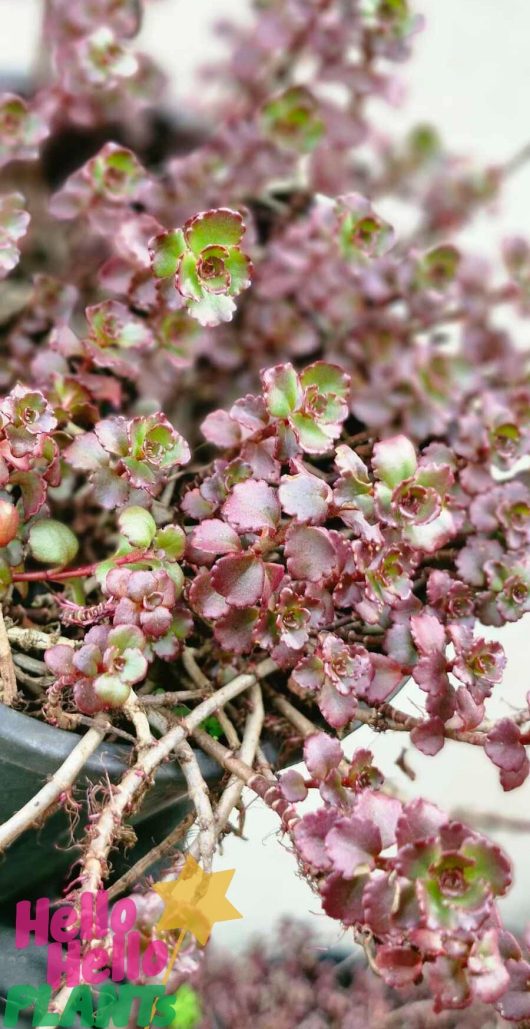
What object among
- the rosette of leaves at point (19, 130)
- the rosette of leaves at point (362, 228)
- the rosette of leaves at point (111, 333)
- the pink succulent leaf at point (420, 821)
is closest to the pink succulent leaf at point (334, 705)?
the pink succulent leaf at point (420, 821)

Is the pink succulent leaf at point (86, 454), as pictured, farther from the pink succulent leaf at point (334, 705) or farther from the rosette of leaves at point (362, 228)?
the rosette of leaves at point (362, 228)

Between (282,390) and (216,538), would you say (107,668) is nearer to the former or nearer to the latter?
(216,538)

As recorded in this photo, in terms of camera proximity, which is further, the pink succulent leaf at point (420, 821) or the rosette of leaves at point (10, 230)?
the rosette of leaves at point (10, 230)

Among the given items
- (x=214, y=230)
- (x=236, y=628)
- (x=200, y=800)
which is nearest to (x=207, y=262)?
(x=214, y=230)

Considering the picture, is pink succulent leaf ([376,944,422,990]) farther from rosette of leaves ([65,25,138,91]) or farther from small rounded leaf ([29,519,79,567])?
rosette of leaves ([65,25,138,91])

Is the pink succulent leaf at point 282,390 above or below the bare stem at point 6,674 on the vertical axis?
above

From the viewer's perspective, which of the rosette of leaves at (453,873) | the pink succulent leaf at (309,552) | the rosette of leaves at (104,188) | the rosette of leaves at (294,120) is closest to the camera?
the rosette of leaves at (453,873)

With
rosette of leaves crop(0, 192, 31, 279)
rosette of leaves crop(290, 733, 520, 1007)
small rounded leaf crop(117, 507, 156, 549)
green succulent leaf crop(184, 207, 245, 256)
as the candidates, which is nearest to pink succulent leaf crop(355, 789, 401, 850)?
rosette of leaves crop(290, 733, 520, 1007)
